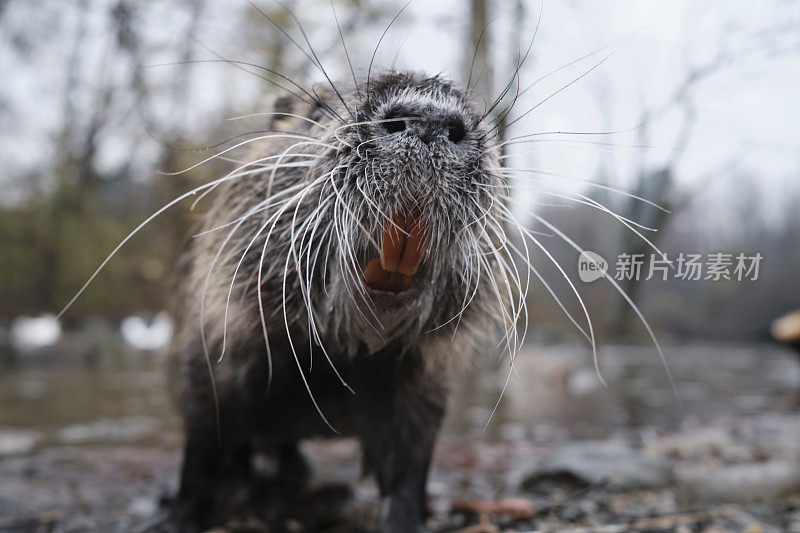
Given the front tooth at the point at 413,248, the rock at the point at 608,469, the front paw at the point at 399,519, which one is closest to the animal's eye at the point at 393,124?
the front tooth at the point at 413,248

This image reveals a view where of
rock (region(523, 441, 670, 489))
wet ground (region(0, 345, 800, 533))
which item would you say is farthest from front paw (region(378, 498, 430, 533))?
rock (region(523, 441, 670, 489))

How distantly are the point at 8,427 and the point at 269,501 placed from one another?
253cm

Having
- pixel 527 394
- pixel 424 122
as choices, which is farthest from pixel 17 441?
pixel 527 394

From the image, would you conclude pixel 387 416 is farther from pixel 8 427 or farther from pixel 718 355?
pixel 718 355

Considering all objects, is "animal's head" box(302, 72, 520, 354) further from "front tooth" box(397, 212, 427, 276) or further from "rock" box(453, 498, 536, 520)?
"rock" box(453, 498, 536, 520)

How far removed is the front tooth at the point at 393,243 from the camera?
1.53 metres

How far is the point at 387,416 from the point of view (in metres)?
2.17

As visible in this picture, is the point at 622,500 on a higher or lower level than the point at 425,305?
lower

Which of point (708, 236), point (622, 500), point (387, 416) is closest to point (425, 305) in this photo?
point (387, 416)

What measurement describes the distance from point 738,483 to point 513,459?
4.53 ft

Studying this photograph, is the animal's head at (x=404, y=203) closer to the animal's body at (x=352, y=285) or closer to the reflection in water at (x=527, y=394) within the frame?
the animal's body at (x=352, y=285)

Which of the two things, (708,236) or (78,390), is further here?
(78,390)

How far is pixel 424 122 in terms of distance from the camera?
1.46 metres

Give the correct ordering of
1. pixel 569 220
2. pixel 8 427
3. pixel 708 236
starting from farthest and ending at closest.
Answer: pixel 8 427
pixel 708 236
pixel 569 220
